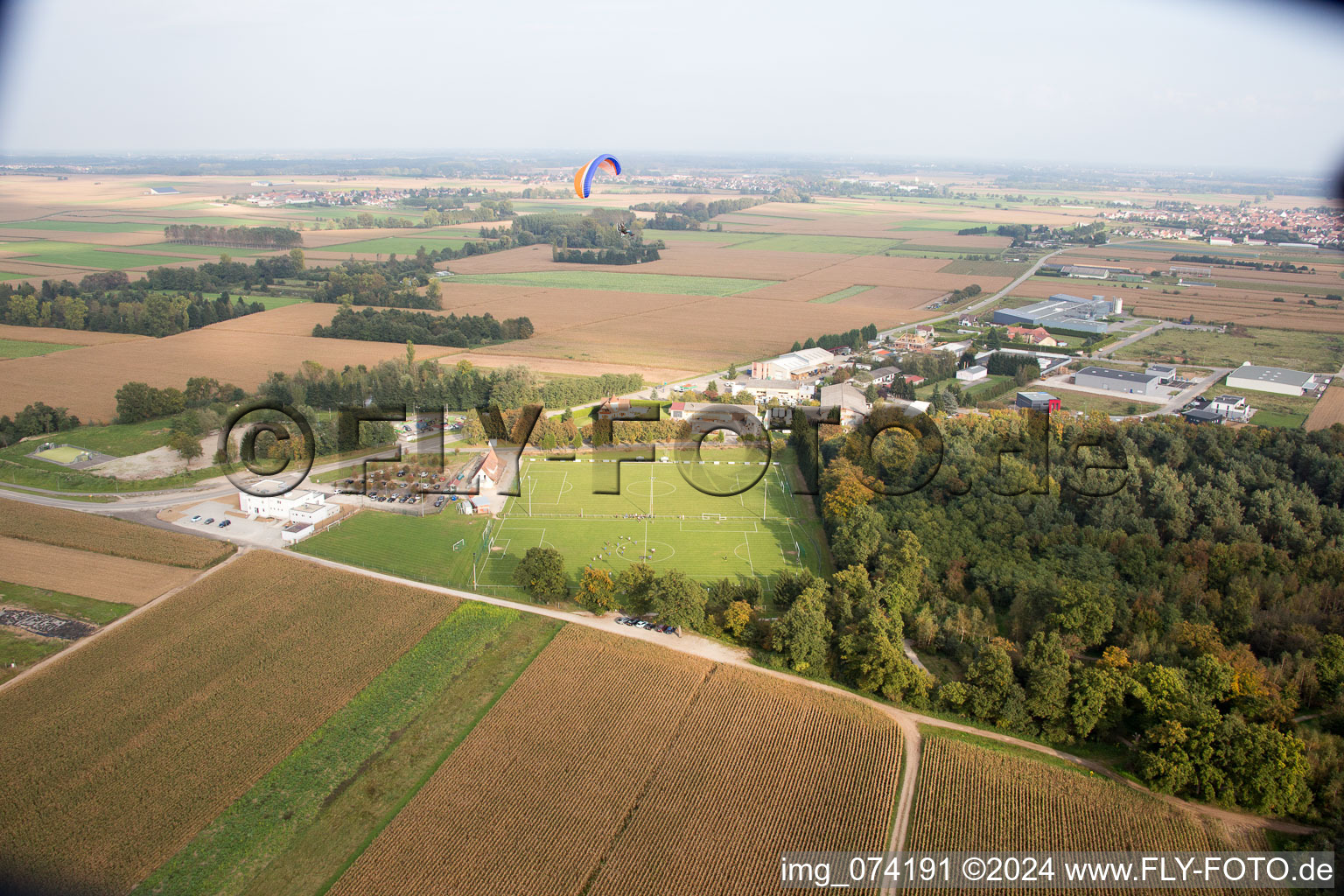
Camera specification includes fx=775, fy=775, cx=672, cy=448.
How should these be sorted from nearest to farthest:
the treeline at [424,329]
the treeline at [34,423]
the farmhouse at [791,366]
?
the treeline at [34,423] → the farmhouse at [791,366] → the treeline at [424,329]

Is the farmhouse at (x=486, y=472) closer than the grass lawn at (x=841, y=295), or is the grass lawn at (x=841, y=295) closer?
the farmhouse at (x=486, y=472)

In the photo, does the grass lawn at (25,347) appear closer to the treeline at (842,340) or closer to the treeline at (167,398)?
the treeline at (167,398)

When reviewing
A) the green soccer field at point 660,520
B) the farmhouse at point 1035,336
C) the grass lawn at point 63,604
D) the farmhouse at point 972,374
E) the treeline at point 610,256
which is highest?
the treeline at point 610,256

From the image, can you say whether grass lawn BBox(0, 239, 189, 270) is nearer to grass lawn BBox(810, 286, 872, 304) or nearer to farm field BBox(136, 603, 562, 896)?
grass lawn BBox(810, 286, 872, 304)

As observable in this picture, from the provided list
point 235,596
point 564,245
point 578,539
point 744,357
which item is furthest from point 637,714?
point 564,245

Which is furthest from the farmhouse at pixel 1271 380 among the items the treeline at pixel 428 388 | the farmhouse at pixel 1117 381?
the treeline at pixel 428 388

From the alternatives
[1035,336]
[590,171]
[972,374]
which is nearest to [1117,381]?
[972,374]

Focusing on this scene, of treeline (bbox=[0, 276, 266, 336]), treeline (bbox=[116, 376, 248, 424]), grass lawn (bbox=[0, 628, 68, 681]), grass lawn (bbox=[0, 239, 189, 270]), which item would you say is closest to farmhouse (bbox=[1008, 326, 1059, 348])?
treeline (bbox=[116, 376, 248, 424])
